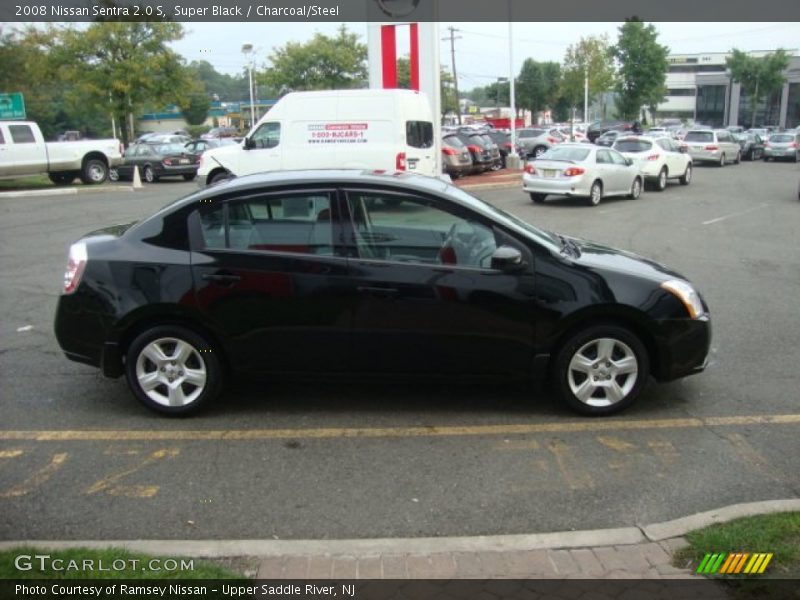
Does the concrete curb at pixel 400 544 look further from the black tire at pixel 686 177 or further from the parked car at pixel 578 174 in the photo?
the black tire at pixel 686 177

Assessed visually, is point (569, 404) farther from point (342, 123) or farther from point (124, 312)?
point (342, 123)

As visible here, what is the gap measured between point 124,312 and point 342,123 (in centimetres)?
1204

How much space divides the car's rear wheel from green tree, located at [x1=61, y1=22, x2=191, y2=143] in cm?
2490

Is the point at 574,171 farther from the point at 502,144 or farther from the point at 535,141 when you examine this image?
the point at 535,141

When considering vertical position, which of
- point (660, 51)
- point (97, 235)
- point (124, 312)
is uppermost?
point (660, 51)

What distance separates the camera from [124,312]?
4957mm

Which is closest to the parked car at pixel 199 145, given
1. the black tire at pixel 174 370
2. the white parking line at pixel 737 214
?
the white parking line at pixel 737 214

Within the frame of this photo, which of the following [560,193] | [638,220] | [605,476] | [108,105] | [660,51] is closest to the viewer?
[605,476]

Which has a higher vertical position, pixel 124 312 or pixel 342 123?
pixel 342 123

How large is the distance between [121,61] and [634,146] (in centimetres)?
2487

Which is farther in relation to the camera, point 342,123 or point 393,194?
point 342,123

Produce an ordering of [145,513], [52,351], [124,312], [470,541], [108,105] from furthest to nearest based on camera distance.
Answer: [108,105] < [52,351] < [124,312] < [145,513] < [470,541]

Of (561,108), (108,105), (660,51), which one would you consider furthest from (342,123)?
(561,108)

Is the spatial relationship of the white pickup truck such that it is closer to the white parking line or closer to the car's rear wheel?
the car's rear wheel
